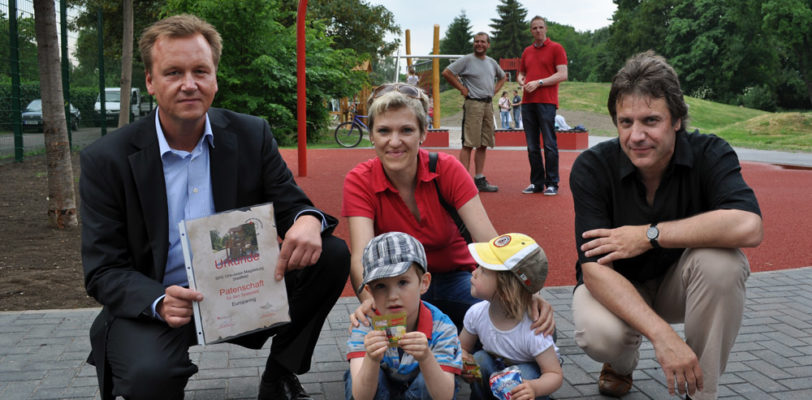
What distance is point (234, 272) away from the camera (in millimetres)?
2645

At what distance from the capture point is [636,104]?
294cm

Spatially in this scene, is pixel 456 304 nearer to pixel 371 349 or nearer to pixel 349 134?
pixel 371 349

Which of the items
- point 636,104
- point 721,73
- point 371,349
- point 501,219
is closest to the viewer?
point 371,349

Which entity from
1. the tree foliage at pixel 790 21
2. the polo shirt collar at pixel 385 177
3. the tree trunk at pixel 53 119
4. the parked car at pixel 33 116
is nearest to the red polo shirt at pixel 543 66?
the tree trunk at pixel 53 119

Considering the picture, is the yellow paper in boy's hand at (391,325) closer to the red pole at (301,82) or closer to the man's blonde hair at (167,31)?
the man's blonde hair at (167,31)

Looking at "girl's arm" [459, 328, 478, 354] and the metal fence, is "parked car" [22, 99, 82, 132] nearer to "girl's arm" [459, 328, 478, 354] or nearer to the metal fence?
the metal fence

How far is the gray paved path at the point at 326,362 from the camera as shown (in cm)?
335

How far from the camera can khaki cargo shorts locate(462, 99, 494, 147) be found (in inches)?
393

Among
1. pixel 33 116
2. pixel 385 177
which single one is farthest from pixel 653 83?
pixel 33 116

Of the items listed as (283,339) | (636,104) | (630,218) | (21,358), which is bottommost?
(21,358)

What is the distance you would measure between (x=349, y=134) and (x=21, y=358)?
18308 millimetres

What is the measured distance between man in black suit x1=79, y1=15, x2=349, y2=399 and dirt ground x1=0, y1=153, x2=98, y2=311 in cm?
230

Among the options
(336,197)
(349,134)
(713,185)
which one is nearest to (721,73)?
(349,134)

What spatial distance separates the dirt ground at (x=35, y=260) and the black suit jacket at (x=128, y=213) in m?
2.29
